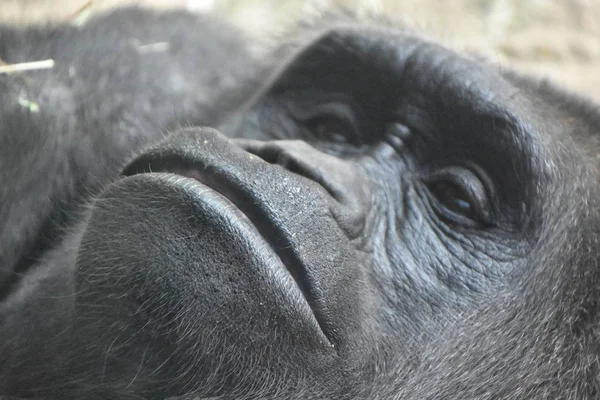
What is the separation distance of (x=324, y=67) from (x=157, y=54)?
122 cm

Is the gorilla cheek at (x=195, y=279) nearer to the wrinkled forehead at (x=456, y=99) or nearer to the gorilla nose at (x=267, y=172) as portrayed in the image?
the gorilla nose at (x=267, y=172)

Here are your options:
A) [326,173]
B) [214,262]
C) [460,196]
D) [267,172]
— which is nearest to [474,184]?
[460,196]

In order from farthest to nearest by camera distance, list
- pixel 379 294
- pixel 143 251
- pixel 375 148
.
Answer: pixel 375 148 < pixel 379 294 < pixel 143 251

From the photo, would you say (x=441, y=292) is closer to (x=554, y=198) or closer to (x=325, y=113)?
(x=554, y=198)

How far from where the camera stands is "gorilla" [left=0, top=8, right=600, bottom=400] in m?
1.60

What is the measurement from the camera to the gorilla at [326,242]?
5.26ft

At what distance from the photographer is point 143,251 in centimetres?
161

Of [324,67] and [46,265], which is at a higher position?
[324,67]

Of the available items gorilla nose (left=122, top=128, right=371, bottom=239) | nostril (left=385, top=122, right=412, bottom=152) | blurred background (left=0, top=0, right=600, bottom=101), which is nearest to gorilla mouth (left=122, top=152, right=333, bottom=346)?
gorilla nose (left=122, top=128, right=371, bottom=239)

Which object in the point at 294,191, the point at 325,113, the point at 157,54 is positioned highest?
the point at 294,191

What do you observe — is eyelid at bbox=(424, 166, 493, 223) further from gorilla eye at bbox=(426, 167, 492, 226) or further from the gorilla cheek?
the gorilla cheek

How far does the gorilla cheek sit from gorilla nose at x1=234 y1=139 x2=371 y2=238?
29 cm

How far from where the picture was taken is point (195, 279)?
61.1 inches

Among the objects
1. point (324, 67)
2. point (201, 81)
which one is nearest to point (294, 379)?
point (324, 67)
